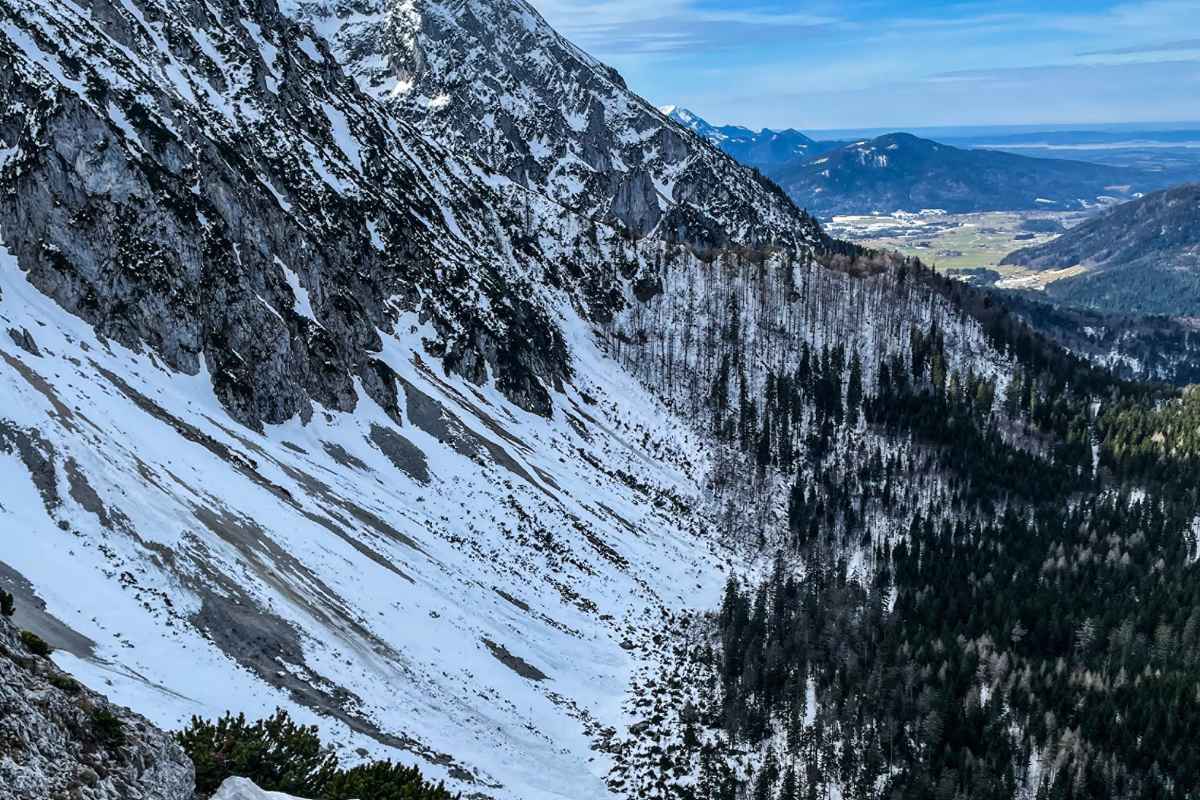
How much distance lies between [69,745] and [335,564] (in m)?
56.3

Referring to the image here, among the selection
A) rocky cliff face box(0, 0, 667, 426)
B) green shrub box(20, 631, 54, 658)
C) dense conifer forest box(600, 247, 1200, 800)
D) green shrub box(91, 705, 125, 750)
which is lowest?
dense conifer forest box(600, 247, 1200, 800)

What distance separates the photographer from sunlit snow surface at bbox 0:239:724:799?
192 feet

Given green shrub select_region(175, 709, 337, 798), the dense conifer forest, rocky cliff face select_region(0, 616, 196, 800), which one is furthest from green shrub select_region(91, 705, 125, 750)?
the dense conifer forest

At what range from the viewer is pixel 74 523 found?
61812 millimetres

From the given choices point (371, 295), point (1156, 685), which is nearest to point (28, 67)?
point (371, 295)

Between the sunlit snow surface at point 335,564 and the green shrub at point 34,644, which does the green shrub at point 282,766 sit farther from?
the green shrub at point 34,644

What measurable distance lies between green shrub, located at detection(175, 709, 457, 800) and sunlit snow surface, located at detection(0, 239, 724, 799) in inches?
240

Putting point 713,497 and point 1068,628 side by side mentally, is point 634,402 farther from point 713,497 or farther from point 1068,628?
point 1068,628

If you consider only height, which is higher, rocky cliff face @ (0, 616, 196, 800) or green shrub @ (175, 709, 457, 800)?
rocky cliff face @ (0, 616, 196, 800)

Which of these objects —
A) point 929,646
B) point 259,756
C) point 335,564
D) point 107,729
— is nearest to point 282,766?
point 259,756

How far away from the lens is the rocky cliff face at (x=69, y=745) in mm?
22906

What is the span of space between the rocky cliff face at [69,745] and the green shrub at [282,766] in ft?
31.8

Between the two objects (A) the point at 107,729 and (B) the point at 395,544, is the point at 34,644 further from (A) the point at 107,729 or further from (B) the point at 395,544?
(B) the point at 395,544

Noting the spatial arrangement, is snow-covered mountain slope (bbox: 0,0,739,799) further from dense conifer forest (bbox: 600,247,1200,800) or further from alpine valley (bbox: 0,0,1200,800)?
dense conifer forest (bbox: 600,247,1200,800)
